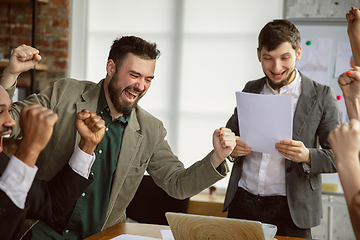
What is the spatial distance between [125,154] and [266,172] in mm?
725

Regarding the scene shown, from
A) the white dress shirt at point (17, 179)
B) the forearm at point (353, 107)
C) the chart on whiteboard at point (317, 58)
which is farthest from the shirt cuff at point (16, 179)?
the chart on whiteboard at point (317, 58)

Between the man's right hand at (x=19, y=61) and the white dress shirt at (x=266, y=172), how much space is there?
3.80ft

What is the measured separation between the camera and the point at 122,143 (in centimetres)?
180

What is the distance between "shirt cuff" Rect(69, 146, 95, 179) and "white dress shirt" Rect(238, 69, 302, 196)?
895 millimetres

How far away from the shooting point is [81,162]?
1383 mm

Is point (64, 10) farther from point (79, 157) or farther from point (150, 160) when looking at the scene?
point (79, 157)

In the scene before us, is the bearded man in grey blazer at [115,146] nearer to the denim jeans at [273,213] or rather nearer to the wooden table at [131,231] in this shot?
the wooden table at [131,231]

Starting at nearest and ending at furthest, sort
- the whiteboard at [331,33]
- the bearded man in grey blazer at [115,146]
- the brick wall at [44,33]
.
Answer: the bearded man in grey blazer at [115,146] → the whiteboard at [331,33] → the brick wall at [44,33]

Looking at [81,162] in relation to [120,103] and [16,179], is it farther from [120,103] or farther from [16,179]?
[120,103]

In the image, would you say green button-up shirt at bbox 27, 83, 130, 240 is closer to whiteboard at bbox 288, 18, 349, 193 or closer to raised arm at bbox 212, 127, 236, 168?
raised arm at bbox 212, 127, 236, 168

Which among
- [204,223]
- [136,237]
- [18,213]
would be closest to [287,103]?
[204,223]

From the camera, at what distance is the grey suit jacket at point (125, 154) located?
172 centimetres

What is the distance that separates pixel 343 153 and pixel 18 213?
35.5 inches

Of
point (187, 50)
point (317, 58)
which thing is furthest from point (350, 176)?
point (187, 50)
